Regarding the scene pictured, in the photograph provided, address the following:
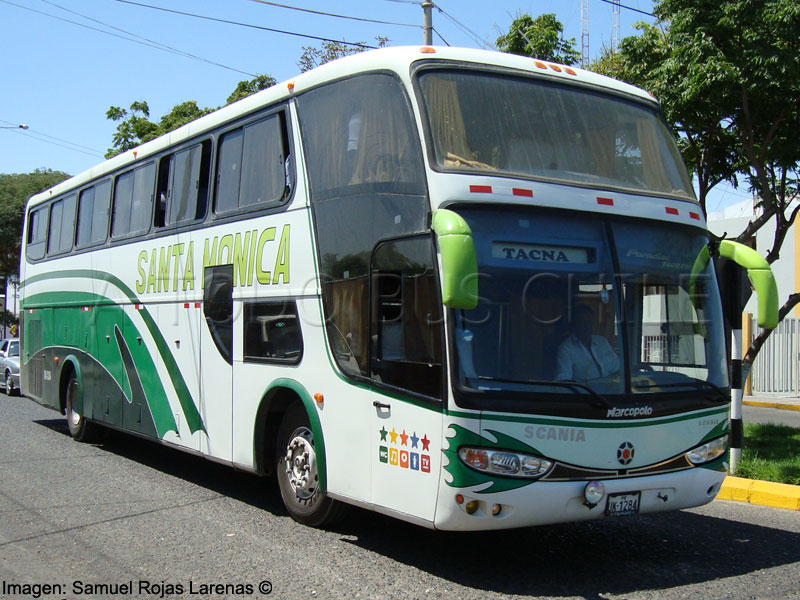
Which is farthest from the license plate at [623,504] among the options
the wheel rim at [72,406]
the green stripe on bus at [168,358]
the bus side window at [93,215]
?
the wheel rim at [72,406]

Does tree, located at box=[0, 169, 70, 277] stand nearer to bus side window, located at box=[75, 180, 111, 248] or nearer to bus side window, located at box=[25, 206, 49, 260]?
bus side window, located at box=[25, 206, 49, 260]

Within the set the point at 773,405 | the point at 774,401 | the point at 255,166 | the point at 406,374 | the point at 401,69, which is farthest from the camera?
the point at 774,401

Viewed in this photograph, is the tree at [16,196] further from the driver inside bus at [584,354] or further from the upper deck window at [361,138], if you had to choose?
the driver inside bus at [584,354]

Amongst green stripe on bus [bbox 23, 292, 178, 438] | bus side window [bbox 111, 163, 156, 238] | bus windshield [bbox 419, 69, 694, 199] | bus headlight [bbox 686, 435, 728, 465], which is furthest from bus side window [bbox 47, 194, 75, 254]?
bus headlight [bbox 686, 435, 728, 465]

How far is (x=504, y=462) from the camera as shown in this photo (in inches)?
229

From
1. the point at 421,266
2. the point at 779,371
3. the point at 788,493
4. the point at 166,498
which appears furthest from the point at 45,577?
the point at 779,371

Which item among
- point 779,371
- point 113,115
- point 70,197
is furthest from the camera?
point 113,115

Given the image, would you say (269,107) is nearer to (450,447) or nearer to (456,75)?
(456,75)

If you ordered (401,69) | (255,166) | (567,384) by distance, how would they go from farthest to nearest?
1. (255,166)
2. (401,69)
3. (567,384)

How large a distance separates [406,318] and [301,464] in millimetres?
2208

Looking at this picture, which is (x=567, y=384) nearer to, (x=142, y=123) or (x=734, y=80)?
(x=734, y=80)

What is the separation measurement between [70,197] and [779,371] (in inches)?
649

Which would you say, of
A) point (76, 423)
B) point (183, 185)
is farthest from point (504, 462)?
point (76, 423)

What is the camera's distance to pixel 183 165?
32.9ft
